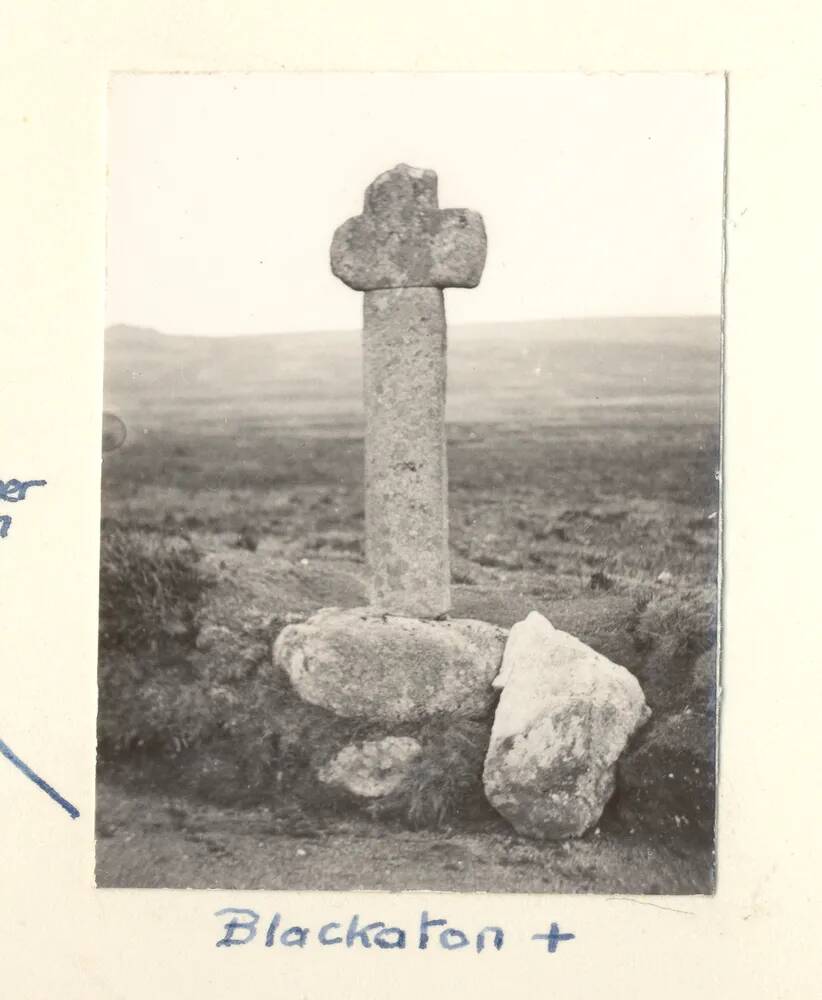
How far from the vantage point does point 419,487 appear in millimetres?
4590

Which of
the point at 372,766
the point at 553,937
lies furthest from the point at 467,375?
the point at 553,937

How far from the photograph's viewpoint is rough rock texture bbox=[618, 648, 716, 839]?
14.3ft

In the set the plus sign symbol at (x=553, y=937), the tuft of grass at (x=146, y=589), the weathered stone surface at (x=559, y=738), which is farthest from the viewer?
the tuft of grass at (x=146, y=589)

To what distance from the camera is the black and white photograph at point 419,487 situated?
173 inches

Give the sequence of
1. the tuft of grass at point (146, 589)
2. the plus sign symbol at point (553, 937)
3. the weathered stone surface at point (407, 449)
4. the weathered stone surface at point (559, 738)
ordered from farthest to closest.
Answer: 1. the weathered stone surface at point (407, 449)
2. the tuft of grass at point (146, 589)
3. the weathered stone surface at point (559, 738)
4. the plus sign symbol at point (553, 937)

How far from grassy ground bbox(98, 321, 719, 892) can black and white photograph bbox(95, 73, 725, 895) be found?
14 millimetres

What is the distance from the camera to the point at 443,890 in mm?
4328

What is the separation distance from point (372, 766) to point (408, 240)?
2.36m

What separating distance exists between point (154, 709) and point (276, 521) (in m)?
1.01
